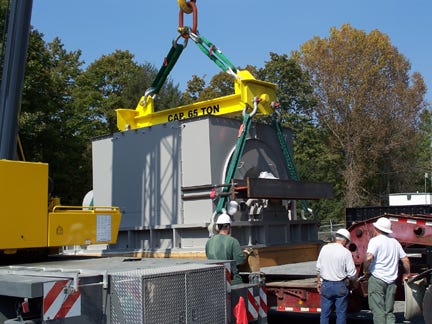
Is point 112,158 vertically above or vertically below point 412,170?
below

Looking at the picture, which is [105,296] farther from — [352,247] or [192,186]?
[192,186]

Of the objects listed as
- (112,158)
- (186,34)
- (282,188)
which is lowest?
(282,188)

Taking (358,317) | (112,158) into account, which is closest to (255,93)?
(112,158)

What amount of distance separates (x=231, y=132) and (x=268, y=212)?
154cm

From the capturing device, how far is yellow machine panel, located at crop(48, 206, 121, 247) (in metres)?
7.26

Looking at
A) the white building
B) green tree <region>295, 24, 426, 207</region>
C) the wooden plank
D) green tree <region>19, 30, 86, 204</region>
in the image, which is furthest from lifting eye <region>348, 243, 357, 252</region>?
green tree <region>295, 24, 426, 207</region>

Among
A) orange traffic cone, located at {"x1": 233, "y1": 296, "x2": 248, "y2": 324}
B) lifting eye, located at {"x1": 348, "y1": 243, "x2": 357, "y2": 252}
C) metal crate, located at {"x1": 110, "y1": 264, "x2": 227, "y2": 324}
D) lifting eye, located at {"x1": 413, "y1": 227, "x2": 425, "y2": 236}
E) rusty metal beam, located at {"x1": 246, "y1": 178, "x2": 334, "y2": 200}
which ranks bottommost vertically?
orange traffic cone, located at {"x1": 233, "y1": 296, "x2": 248, "y2": 324}

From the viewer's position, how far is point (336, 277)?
Result: 7383 mm

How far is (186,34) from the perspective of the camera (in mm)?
11109

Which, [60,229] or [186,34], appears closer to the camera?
[60,229]

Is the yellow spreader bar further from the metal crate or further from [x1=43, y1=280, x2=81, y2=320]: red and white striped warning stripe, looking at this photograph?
[x1=43, y1=280, x2=81, y2=320]: red and white striped warning stripe

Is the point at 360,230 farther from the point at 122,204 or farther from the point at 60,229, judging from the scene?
the point at 122,204

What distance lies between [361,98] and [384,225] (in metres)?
34.2

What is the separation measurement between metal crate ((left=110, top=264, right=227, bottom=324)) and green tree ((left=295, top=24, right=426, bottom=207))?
35.5m
